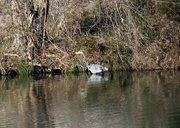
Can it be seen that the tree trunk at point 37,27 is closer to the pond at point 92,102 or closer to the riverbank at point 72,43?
the riverbank at point 72,43

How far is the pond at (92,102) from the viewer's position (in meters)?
5.81

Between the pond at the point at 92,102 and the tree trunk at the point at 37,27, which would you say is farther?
the tree trunk at the point at 37,27

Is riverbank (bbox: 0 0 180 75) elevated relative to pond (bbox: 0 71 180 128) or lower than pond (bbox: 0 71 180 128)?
elevated

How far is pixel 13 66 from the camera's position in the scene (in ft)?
43.3

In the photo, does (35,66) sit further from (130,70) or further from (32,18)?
(130,70)

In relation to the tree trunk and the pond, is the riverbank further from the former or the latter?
the pond

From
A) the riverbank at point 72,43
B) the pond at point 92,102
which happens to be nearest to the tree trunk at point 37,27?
the riverbank at point 72,43

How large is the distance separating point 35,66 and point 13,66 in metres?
0.86

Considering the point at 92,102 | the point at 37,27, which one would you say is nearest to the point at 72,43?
the point at 37,27

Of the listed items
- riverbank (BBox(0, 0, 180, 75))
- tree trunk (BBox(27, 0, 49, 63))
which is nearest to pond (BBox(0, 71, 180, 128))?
riverbank (BBox(0, 0, 180, 75))

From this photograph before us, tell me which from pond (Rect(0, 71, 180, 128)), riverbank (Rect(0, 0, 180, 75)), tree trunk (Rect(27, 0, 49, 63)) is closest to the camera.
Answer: pond (Rect(0, 71, 180, 128))

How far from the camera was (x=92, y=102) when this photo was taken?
745 cm

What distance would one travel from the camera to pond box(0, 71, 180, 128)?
581 cm

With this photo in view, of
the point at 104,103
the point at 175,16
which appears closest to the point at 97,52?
the point at 175,16
